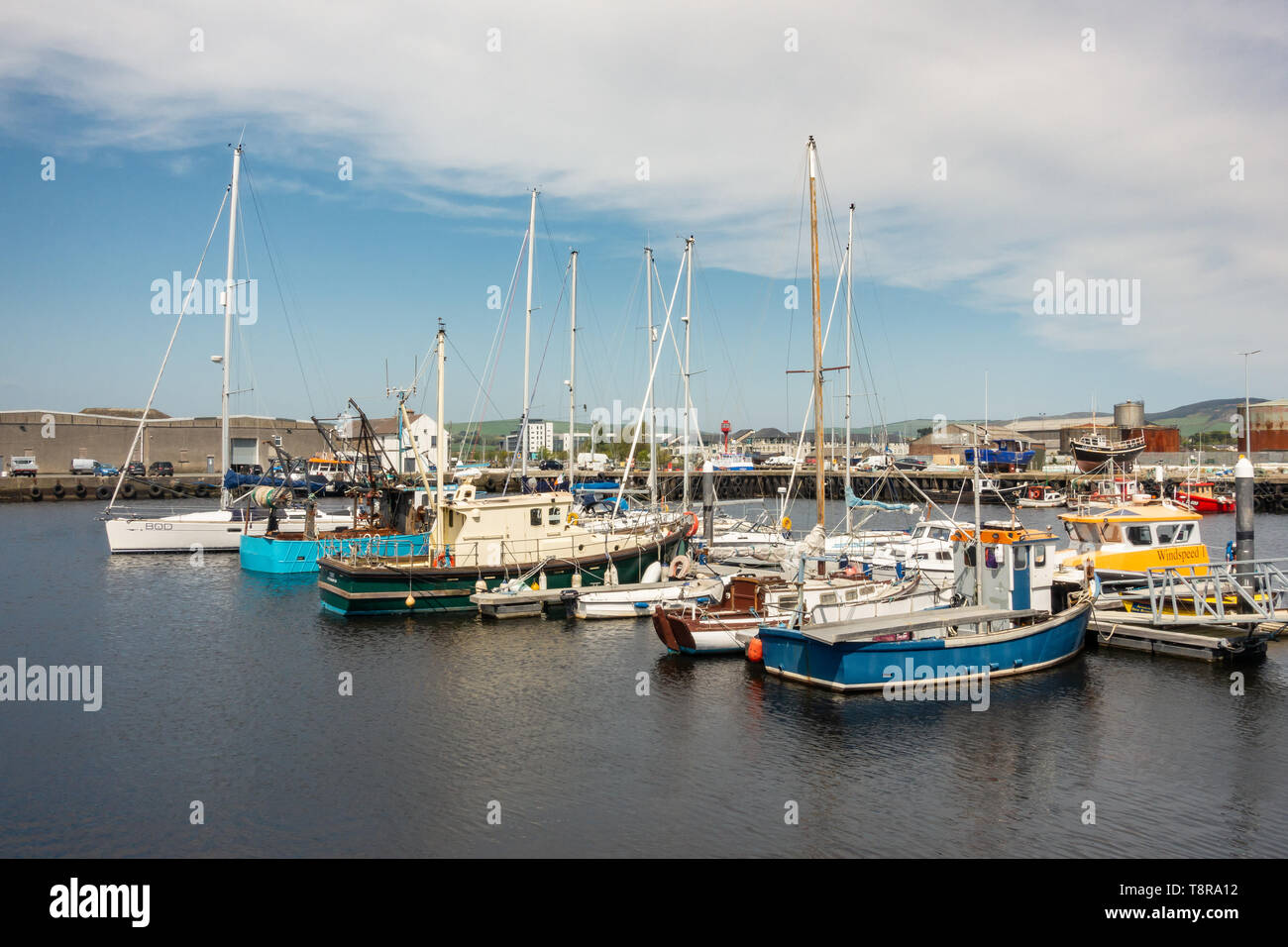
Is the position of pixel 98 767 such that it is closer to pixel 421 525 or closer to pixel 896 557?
pixel 421 525

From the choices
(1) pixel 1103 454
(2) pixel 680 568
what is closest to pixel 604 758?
(2) pixel 680 568

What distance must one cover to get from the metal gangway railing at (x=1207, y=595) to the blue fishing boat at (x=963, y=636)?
2.32 m

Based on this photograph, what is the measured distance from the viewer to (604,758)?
15867mm

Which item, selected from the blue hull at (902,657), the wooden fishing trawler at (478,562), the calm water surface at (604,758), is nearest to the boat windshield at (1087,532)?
the calm water surface at (604,758)

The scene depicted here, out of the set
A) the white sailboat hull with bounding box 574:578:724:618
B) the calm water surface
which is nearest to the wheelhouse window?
the calm water surface

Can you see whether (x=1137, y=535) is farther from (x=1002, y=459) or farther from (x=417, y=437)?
(x=417, y=437)

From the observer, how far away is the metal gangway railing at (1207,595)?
853 inches

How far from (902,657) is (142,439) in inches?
4170

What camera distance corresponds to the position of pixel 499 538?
3008cm
